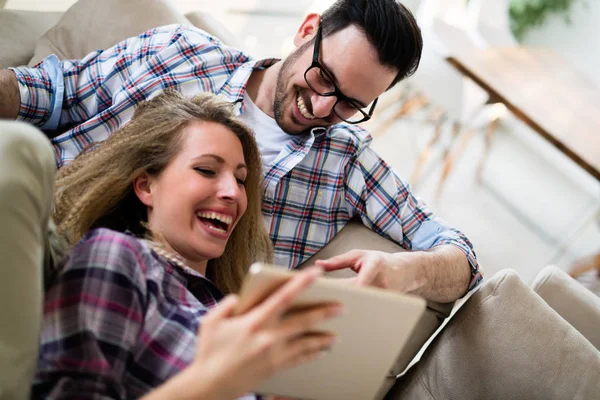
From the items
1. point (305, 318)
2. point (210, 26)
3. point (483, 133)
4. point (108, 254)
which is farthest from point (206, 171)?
point (483, 133)

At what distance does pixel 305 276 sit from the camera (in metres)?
0.69

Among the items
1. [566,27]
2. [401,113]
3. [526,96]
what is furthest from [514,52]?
[566,27]

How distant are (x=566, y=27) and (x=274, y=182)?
3543 mm

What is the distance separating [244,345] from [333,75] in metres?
1.01

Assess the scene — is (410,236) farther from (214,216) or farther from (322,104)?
(214,216)

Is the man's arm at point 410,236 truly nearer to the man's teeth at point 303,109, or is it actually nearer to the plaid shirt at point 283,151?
the plaid shirt at point 283,151

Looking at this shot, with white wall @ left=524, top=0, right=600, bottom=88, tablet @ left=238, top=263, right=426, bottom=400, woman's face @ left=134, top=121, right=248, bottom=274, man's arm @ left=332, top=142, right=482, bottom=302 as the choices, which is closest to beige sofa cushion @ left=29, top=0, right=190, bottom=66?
woman's face @ left=134, top=121, right=248, bottom=274

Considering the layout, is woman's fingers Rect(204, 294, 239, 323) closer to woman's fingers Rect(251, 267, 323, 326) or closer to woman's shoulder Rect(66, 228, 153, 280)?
woman's fingers Rect(251, 267, 323, 326)

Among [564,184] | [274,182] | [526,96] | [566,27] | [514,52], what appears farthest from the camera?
[566,27]

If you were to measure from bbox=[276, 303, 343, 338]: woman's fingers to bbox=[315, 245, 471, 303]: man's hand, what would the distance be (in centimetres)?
32

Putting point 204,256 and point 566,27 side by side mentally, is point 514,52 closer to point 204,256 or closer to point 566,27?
point 566,27

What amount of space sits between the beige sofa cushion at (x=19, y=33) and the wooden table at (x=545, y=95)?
1652 mm

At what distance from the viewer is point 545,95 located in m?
2.67

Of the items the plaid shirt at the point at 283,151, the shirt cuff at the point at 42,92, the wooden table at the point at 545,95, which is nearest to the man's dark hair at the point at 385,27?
the plaid shirt at the point at 283,151
